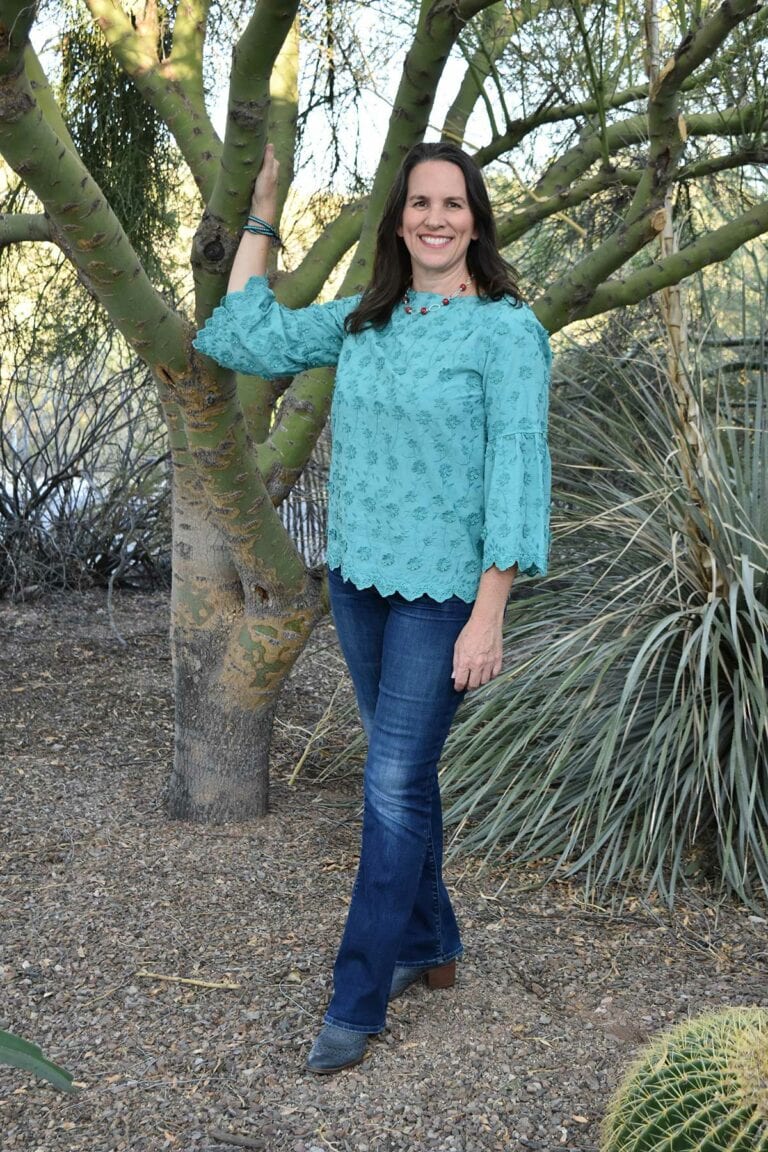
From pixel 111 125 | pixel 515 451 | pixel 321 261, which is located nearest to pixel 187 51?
pixel 321 261

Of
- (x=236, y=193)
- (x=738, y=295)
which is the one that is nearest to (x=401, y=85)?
(x=236, y=193)

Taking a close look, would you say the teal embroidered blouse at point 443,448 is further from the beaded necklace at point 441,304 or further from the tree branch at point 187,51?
the tree branch at point 187,51

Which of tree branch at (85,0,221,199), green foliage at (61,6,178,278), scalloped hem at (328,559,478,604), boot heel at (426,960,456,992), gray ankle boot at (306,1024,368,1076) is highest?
green foliage at (61,6,178,278)

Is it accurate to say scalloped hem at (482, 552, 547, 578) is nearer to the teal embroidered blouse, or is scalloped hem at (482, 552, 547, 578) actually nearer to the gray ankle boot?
the teal embroidered blouse

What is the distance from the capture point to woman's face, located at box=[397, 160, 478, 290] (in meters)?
2.35

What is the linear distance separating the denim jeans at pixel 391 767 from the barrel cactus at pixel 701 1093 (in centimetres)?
57

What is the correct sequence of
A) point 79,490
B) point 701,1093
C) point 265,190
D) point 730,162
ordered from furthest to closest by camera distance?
point 79,490
point 730,162
point 265,190
point 701,1093

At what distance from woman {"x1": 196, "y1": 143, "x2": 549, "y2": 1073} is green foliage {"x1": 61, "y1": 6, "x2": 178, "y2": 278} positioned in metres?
2.64

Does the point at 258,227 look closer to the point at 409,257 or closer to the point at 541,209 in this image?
the point at 409,257

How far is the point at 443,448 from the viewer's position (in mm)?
2289

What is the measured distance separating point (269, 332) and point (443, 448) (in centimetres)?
47

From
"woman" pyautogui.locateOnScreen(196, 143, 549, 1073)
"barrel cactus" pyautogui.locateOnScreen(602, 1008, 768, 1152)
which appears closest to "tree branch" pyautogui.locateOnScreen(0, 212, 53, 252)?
"woman" pyautogui.locateOnScreen(196, 143, 549, 1073)

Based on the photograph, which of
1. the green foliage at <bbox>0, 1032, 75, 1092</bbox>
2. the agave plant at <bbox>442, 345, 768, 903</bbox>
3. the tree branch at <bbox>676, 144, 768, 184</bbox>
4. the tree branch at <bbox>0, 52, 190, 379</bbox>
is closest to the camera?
the green foliage at <bbox>0, 1032, 75, 1092</bbox>

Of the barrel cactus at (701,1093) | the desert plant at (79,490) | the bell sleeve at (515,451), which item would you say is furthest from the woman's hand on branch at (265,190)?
the desert plant at (79,490)
